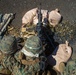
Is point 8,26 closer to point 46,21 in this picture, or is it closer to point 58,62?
point 46,21

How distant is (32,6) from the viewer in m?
7.59

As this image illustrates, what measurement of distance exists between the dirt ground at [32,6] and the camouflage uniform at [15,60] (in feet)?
6.12

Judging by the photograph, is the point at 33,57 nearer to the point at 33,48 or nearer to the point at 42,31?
the point at 33,48

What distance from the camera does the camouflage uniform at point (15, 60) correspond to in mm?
5293

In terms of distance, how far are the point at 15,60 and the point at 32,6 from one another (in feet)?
8.05

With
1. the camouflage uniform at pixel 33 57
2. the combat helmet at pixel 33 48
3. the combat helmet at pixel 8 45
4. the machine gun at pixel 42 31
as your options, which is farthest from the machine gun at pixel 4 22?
the combat helmet at pixel 33 48

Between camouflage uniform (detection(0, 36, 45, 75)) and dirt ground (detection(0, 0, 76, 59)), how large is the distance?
1.87 m

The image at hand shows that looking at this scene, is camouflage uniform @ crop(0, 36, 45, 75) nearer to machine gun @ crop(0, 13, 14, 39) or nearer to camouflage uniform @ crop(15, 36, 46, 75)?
camouflage uniform @ crop(15, 36, 46, 75)

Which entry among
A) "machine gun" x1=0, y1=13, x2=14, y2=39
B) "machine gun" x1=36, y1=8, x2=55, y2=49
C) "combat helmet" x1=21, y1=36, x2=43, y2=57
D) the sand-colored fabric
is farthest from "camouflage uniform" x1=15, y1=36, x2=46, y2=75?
"machine gun" x1=0, y1=13, x2=14, y2=39

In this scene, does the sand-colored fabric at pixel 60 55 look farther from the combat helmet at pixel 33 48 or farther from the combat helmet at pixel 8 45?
the combat helmet at pixel 8 45

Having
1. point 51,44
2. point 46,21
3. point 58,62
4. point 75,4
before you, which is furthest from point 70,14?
point 58,62

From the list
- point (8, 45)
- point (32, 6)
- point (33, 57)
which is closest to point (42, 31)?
point (33, 57)

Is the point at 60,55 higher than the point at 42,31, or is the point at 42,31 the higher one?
the point at 42,31

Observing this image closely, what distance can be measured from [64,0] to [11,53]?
270 cm
